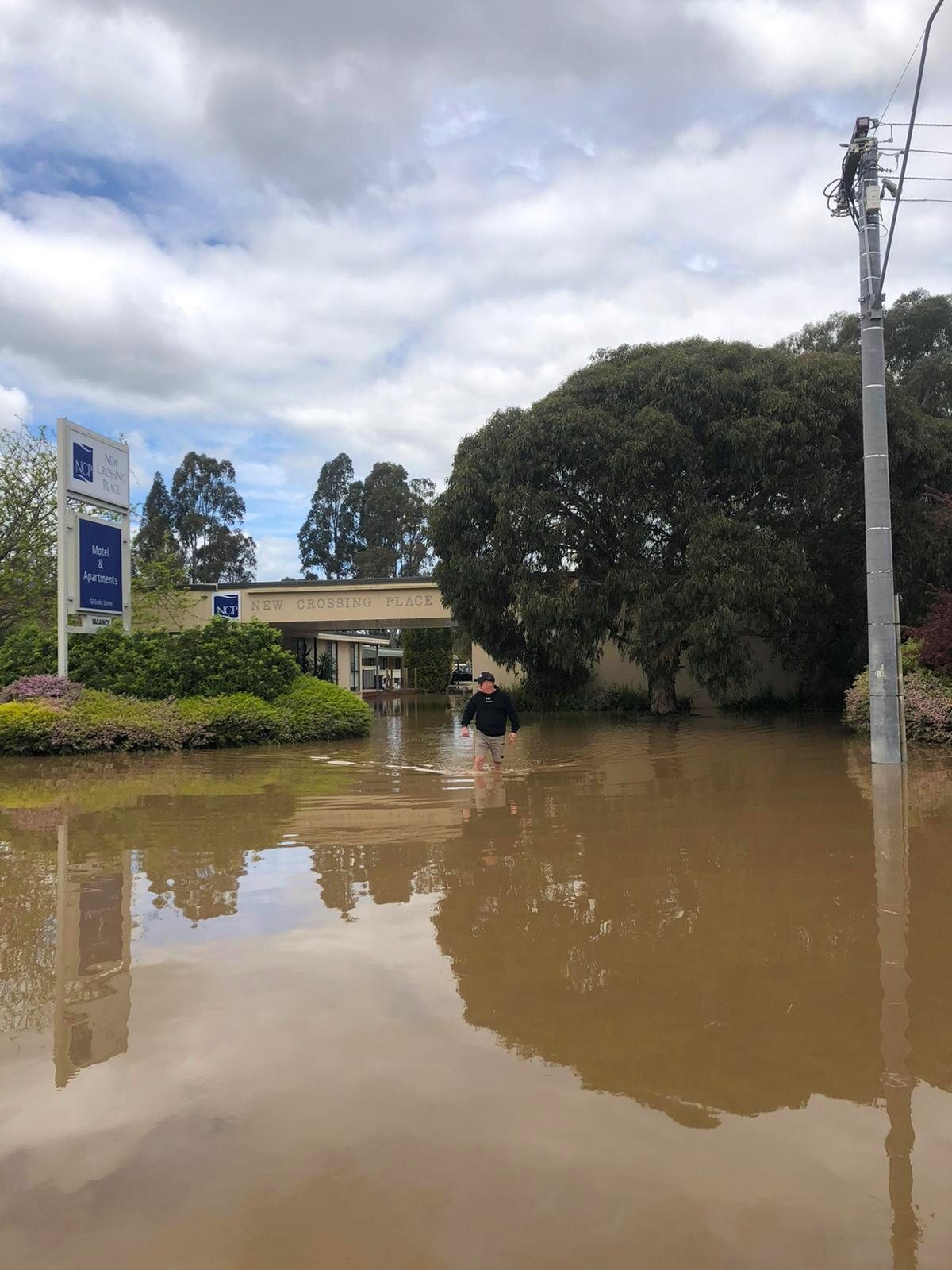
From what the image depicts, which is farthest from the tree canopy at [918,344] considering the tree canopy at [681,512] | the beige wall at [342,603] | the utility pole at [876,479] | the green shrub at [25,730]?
A: the green shrub at [25,730]

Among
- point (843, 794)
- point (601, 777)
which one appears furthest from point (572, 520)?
point (843, 794)

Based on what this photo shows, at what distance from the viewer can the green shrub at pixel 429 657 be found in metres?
52.1

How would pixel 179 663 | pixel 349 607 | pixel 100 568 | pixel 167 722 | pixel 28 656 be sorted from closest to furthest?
1. pixel 167 722
2. pixel 100 568
3. pixel 179 663
4. pixel 28 656
5. pixel 349 607

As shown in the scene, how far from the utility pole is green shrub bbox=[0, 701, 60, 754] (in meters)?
13.4

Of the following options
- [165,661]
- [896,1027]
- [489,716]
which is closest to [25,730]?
[165,661]

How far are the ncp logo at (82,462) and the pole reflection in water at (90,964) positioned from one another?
12.3 meters

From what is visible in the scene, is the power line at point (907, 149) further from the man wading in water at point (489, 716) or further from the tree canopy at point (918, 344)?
the tree canopy at point (918, 344)

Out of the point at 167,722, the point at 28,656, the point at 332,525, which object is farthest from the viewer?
the point at 332,525

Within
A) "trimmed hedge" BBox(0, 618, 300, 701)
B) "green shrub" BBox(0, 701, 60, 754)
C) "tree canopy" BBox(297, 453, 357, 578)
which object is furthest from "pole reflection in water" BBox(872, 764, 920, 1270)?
"tree canopy" BBox(297, 453, 357, 578)

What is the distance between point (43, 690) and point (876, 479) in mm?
14925

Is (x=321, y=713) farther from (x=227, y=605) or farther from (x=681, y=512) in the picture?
(x=227, y=605)

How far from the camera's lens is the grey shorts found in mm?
12297

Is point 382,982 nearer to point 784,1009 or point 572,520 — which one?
point 784,1009

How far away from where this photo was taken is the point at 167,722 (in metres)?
16.8
